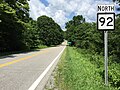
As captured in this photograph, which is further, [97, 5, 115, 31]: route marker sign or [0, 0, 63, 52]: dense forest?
[0, 0, 63, 52]: dense forest

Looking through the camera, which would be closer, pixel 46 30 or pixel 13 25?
pixel 13 25

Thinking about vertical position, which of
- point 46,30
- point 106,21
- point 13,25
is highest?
point 46,30

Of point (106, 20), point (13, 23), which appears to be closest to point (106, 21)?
point (106, 20)

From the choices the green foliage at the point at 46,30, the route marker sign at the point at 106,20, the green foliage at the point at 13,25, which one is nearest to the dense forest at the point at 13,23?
the green foliage at the point at 13,25

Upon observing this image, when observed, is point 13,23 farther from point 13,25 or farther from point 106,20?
point 106,20

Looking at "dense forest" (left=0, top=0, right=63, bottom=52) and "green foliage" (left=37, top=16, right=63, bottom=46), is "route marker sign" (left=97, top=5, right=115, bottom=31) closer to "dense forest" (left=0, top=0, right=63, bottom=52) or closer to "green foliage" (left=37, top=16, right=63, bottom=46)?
"dense forest" (left=0, top=0, right=63, bottom=52)

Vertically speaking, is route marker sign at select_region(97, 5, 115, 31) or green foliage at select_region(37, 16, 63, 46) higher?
green foliage at select_region(37, 16, 63, 46)

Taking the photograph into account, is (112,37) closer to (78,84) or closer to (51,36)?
(78,84)

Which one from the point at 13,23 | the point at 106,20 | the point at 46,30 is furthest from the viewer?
the point at 46,30

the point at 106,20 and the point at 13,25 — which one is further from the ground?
the point at 13,25

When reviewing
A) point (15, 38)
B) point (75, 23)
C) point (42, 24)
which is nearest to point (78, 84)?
point (15, 38)

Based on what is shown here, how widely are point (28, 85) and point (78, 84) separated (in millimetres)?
1923

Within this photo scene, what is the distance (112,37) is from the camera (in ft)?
92.2

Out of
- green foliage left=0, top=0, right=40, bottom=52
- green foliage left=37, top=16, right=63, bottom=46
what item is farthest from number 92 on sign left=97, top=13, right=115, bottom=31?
green foliage left=37, top=16, right=63, bottom=46
